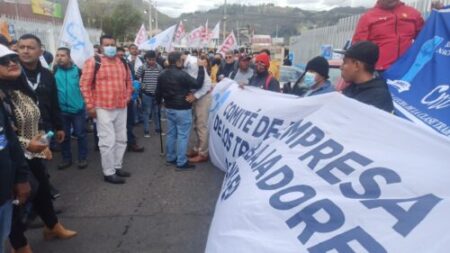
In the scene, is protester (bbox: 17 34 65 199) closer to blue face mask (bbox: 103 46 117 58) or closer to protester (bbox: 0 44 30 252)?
blue face mask (bbox: 103 46 117 58)

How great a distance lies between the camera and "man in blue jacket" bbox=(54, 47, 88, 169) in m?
5.86

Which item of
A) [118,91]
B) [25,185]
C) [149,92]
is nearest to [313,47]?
[149,92]

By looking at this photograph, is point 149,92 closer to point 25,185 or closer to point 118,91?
point 118,91

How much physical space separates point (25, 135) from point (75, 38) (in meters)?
2.93

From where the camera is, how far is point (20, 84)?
3182 millimetres

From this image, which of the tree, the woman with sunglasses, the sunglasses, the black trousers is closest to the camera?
the sunglasses

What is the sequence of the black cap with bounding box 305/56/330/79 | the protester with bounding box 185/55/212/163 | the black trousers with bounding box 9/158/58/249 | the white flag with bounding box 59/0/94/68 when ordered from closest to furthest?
the black trousers with bounding box 9/158/58/249 < the black cap with bounding box 305/56/330/79 < the white flag with bounding box 59/0/94/68 < the protester with bounding box 185/55/212/163

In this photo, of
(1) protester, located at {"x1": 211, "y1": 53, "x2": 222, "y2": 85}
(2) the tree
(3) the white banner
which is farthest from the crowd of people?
(2) the tree

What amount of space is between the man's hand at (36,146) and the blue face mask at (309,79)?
265 centimetres

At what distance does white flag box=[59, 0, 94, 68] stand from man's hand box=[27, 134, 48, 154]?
2688 mm

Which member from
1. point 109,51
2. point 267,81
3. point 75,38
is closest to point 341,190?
point 267,81

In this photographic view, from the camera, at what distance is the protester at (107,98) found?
5.23 m

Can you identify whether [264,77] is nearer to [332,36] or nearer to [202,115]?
[202,115]

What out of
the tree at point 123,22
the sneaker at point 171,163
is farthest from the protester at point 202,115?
the tree at point 123,22
